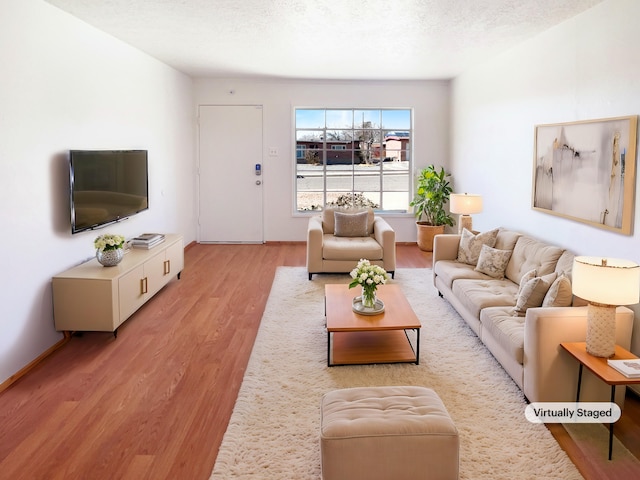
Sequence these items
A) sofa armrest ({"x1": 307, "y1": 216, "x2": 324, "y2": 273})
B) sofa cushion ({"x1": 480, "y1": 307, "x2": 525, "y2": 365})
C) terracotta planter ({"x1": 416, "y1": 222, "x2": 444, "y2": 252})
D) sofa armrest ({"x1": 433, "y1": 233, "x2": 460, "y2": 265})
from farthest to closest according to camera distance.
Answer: terracotta planter ({"x1": 416, "y1": 222, "x2": 444, "y2": 252}) < sofa armrest ({"x1": 307, "y1": 216, "x2": 324, "y2": 273}) < sofa armrest ({"x1": 433, "y1": 233, "x2": 460, "y2": 265}) < sofa cushion ({"x1": 480, "y1": 307, "x2": 525, "y2": 365})

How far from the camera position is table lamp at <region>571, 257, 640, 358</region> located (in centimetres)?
272

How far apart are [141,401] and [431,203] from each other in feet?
18.8

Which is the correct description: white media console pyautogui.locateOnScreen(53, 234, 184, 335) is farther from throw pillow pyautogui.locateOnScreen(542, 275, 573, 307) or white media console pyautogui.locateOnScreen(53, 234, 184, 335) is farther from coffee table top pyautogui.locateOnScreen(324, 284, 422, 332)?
throw pillow pyautogui.locateOnScreen(542, 275, 573, 307)

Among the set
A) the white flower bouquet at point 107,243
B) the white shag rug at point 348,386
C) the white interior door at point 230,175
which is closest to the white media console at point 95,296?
the white flower bouquet at point 107,243

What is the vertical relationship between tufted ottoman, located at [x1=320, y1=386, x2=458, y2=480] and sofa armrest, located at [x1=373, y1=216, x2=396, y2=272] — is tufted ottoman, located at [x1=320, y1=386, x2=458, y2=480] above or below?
below

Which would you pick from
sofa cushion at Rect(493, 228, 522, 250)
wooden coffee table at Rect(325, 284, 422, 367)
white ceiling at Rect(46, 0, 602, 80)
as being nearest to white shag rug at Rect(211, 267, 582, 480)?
wooden coffee table at Rect(325, 284, 422, 367)

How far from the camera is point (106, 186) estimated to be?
4809 millimetres

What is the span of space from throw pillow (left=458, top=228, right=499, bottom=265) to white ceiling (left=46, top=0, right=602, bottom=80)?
6.42 ft

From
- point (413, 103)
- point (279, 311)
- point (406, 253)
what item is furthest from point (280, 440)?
point (413, 103)

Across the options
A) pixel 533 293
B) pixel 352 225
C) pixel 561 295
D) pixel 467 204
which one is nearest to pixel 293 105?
pixel 352 225

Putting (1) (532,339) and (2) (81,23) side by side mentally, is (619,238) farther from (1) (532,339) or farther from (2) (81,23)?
(2) (81,23)

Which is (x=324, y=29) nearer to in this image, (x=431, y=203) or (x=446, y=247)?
(x=446, y=247)

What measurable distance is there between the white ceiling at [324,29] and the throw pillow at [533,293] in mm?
2116

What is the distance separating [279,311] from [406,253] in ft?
11.0
